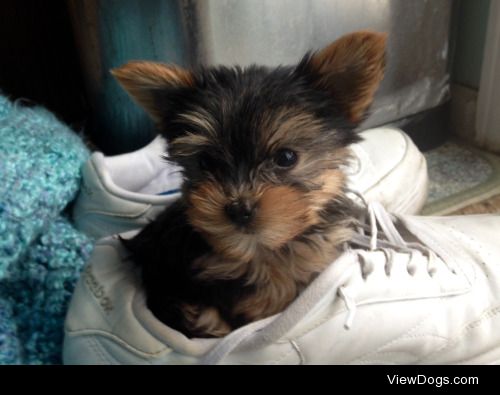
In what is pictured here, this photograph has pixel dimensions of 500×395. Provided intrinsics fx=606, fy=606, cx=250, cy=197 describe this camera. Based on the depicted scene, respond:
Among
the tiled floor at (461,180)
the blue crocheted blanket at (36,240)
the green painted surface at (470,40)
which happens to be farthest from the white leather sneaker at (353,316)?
the green painted surface at (470,40)

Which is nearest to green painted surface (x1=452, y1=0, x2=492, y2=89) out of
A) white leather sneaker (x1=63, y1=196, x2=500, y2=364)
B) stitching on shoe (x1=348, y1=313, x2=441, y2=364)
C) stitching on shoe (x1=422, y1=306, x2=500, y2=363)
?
white leather sneaker (x1=63, y1=196, x2=500, y2=364)

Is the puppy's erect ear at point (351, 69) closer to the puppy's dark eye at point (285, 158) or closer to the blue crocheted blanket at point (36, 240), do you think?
the puppy's dark eye at point (285, 158)

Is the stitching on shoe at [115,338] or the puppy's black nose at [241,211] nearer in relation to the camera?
the puppy's black nose at [241,211]

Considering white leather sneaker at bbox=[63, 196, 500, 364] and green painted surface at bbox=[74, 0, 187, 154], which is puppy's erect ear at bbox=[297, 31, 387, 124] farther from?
green painted surface at bbox=[74, 0, 187, 154]

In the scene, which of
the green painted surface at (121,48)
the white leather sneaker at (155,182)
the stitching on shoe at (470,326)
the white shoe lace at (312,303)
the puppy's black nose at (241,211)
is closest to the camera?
the puppy's black nose at (241,211)

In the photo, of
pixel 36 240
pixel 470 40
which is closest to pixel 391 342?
pixel 36 240
